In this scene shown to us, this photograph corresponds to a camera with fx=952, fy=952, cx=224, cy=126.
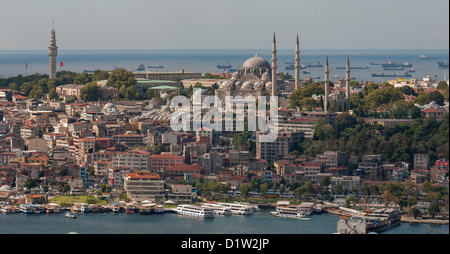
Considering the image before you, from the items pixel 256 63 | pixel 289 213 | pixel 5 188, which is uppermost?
pixel 256 63

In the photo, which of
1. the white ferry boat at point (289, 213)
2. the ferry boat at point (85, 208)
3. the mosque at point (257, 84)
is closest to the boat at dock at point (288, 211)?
the white ferry boat at point (289, 213)

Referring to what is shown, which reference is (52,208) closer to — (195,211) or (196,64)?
(195,211)

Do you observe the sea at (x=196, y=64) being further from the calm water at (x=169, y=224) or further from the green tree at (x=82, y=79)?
the calm water at (x=169, y=224)

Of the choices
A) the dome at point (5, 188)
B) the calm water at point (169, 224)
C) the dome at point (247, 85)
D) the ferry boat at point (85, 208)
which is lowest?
the calm water at point (169, 224)

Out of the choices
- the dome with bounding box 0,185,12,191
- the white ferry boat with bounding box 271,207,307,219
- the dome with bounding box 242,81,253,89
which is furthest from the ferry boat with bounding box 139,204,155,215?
→ the dome with bounding box 242,81,253,89

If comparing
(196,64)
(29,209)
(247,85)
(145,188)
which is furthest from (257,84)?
(196,64)

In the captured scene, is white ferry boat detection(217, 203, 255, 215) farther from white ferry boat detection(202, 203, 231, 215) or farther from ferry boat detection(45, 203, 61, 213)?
ferry boat detection(45, 203, 61, 213)
